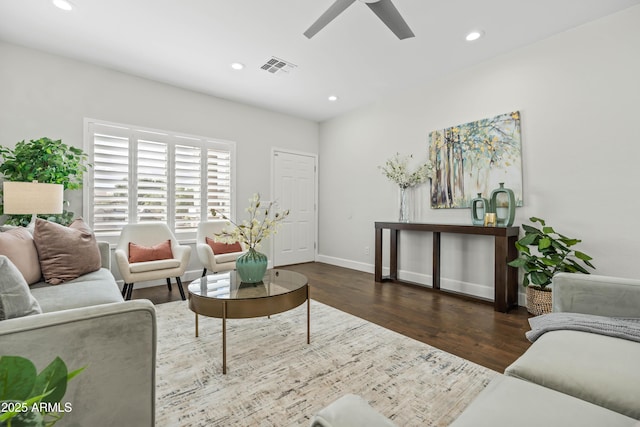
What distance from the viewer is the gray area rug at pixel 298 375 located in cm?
150

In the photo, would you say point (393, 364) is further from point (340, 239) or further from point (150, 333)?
point (340, 239)

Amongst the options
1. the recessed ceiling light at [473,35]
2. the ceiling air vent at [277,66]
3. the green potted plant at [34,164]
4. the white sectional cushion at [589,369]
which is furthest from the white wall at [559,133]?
the green potted plant at [34,164]

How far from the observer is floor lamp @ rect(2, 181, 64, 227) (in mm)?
2480

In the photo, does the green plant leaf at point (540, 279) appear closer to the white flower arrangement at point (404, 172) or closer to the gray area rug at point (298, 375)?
the gray area rug at point (298, 375)

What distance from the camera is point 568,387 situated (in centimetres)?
102

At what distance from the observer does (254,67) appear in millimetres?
3580

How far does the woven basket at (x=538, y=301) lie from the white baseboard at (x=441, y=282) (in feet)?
0.99

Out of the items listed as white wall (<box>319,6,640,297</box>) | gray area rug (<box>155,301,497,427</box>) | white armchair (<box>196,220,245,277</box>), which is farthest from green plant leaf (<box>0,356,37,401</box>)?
white wall (<box>319,6,640,297</box>)

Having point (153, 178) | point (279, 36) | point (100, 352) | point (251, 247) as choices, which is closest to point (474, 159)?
point (279, 36)

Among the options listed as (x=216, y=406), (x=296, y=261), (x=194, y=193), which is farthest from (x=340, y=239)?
(x=216, y=406)

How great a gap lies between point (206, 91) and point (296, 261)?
323 centimetres

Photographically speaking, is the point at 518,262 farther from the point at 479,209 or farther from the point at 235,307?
the point at 235,307

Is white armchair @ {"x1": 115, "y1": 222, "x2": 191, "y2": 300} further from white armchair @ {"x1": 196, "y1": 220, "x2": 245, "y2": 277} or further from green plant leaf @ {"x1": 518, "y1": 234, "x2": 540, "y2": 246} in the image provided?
green plant leaf @ {"x1": 518, "y1": 234, "x2": 540, "y2": 246}

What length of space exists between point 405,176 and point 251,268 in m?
2.72
